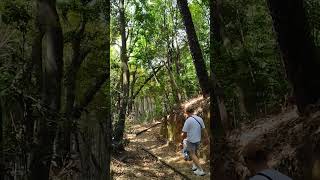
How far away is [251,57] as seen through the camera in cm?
363

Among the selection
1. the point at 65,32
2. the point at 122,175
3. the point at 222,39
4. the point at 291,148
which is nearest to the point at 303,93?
the point at 291,148

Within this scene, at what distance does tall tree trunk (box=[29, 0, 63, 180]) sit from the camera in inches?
146

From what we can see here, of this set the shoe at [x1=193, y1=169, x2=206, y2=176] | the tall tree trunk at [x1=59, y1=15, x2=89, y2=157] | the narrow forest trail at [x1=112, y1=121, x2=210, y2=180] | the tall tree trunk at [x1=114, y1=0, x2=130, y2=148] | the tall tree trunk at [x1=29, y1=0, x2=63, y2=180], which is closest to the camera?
the tall tree trunk at [x1=29, y1=0, x2=63, y2=180]

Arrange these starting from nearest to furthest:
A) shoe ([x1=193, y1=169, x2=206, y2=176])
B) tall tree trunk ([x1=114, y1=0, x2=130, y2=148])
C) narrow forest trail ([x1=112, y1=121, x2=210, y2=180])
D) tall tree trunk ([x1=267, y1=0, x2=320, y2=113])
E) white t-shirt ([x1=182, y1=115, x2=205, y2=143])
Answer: tall tree trunk ([x1=267, y1=0, x2=320, y2=113])
shoe ([x1=193, y1=169, x2=206, y2=176])
white t-shirt ([x1=182, y1=115, x2=205, y2=143])
narrow forest trail ([x1=112, y1=121, x2=210, y2=180])
tall tree trunk ([x1=114, y1=0, x2=130, y2=148])

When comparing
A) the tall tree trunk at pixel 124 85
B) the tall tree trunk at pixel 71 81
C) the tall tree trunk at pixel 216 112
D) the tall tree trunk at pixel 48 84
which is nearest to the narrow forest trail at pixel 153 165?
the tall tree trunk at pixel 216 112

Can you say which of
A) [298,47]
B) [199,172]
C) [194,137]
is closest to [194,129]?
[194,137]

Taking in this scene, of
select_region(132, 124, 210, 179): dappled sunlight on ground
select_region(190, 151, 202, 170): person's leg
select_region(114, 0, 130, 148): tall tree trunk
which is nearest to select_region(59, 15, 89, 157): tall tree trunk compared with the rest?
select_region(190, 151, 202, 170): person's leg

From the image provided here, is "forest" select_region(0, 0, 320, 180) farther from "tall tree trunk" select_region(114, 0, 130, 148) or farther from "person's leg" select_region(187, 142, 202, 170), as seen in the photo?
"tall tree trunk" select_region(114, 0, 130, 148)

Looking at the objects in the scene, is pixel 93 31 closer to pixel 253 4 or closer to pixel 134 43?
pixel 253 4

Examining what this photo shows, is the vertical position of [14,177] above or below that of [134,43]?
below

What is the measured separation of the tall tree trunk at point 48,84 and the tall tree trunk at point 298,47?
190 cm

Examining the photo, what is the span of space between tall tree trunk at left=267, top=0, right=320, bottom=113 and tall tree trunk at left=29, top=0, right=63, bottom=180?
1900 mm

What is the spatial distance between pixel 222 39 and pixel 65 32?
1562 millimetres

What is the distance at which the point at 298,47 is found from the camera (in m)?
3.22
